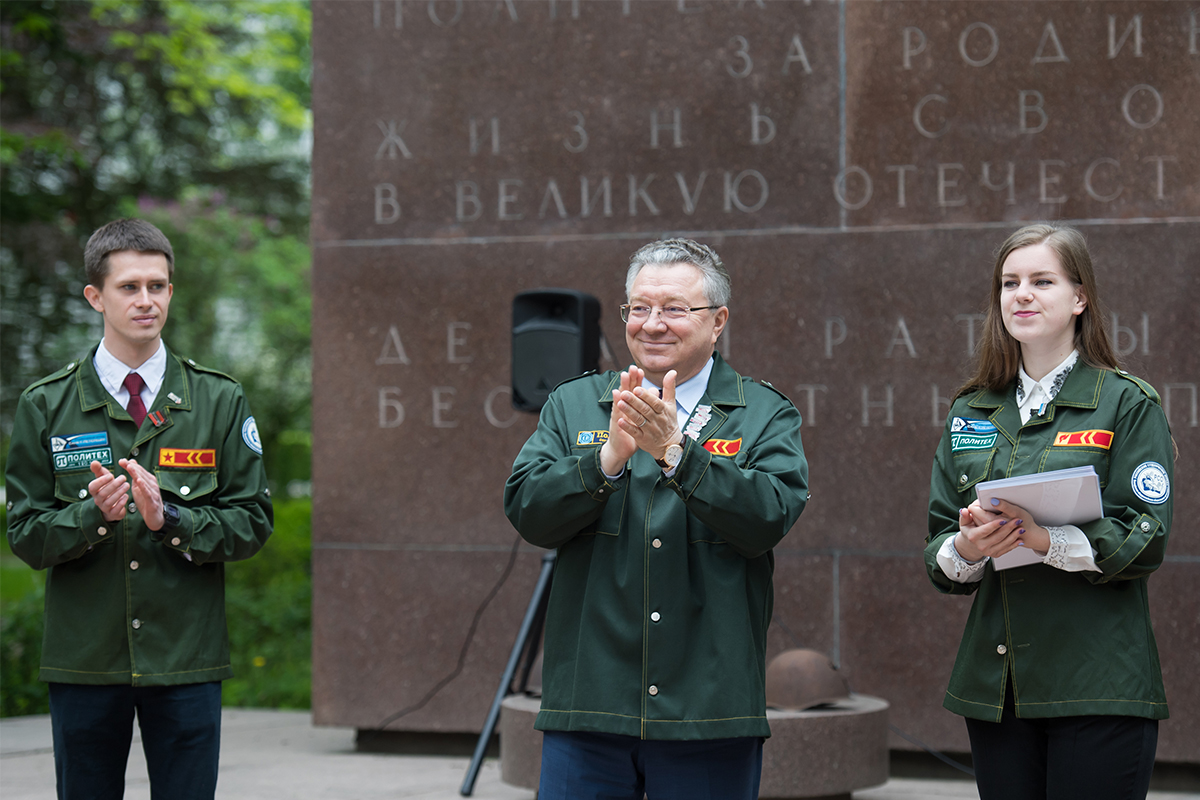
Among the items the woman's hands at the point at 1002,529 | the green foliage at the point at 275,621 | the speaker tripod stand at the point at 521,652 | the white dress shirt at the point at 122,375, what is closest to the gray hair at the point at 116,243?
the white dress shirt at the point at 122,375

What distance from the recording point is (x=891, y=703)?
623cm

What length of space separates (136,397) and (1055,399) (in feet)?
8.35

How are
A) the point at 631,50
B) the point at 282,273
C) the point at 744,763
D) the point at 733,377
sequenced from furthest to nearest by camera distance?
1. the point at 282,273
2. the point at 631,50
3. the point at 733,377
4. the point at 744,763

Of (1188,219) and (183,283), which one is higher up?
(183,283)

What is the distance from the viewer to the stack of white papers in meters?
2.90

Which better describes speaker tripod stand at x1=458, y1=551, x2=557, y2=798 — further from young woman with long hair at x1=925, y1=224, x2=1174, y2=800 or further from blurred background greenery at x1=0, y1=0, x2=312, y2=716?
blurred background greenery at x1=0, y1=0, x2=312, y2=716

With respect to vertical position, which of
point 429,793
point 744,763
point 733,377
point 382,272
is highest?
point 382,272

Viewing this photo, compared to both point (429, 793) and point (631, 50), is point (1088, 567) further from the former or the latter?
point (631, 50)

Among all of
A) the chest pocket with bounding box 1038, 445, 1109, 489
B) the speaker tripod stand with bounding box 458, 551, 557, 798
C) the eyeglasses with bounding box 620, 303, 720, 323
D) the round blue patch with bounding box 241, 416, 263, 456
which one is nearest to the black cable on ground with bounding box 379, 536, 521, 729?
the speaker tripod stand with bounding box 458, 551, 557, 798

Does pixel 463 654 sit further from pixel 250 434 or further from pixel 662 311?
pixel 662 311

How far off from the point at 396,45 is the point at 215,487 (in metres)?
3.53

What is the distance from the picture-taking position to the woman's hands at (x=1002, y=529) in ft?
9.87

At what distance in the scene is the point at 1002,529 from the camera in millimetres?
3020

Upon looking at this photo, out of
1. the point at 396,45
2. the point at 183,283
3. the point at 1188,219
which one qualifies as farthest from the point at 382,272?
the point at 183,283
